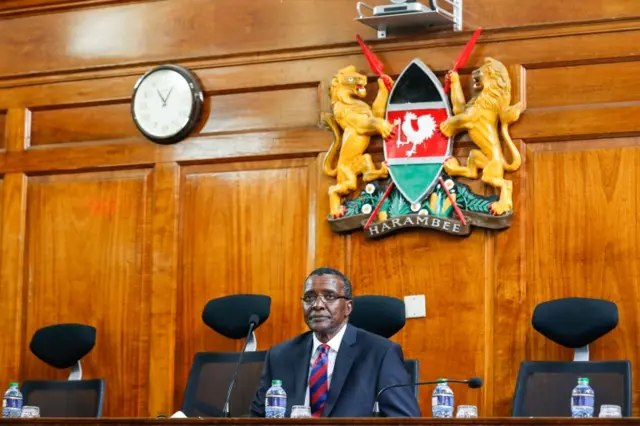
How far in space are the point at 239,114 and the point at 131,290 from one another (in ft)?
3.40

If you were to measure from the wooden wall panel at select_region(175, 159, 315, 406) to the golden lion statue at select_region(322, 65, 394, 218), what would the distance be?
21cm

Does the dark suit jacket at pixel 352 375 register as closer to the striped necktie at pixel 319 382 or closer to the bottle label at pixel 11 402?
the striped necktie at pixel 319 382

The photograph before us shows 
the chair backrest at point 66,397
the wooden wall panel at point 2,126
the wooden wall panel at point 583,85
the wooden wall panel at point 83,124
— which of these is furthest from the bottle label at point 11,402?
the wooden wall panel at point 583,85

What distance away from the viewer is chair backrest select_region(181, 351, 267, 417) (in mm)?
6359

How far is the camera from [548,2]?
6.50 metres

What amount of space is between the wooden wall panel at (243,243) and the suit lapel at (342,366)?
130cm

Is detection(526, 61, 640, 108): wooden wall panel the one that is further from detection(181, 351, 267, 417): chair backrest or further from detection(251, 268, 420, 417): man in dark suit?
detection(181, 351, 267, 417): chair backrest

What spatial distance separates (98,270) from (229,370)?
123cm

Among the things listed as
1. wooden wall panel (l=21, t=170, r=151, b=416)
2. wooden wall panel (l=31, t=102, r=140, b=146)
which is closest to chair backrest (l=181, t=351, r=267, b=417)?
wooden wall panel (l=21, t=170, r=151, b=416)

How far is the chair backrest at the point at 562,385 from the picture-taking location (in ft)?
18.5

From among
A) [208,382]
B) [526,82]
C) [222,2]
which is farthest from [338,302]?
[222,2]

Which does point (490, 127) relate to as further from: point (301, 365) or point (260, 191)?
point (301, 365)

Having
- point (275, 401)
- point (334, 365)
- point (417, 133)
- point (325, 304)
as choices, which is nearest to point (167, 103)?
point (417, 133)

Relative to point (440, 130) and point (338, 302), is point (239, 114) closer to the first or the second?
point (440, 130)
